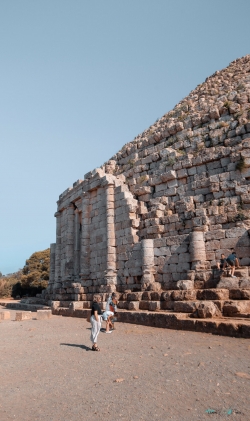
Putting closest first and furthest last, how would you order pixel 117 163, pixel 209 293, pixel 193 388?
pixel 193 388, pixel 209 293, pixel 117 163

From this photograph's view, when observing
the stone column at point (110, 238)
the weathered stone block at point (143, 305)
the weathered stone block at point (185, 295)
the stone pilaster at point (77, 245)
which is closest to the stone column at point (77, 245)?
the stone pilaster at point (77, 245)

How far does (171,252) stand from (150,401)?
30.5ft

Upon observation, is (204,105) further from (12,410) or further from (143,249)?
(12,410)

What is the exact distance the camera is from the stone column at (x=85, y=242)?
17.7 metres

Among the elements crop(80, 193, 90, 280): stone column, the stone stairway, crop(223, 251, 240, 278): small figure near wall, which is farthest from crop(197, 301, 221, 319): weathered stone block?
crop(80, 193, 90, 280): stone column

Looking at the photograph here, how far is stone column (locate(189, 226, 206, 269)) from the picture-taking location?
40.7 feet

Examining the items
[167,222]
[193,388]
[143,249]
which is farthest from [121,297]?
[193,388]

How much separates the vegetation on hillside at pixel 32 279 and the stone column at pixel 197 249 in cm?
2590

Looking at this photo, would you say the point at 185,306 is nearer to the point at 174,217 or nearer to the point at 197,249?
the point at 197,249

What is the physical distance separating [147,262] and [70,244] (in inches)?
325

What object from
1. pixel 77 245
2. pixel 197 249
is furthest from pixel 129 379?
pixel 77 245

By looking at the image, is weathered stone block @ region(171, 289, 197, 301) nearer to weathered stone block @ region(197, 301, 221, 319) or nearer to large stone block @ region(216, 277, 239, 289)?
large stone block @ region(216, 277, 239, 289)

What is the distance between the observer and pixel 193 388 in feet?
15.8

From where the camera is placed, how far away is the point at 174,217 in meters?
A: 14.3
